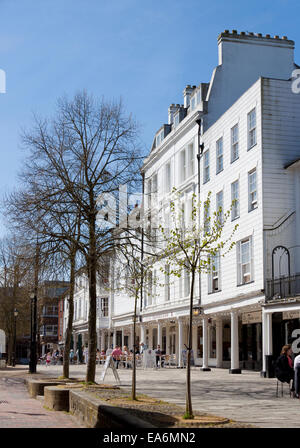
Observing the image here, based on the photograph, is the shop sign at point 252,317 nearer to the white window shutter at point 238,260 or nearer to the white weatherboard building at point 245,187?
the white weatherboard building at point 245,187

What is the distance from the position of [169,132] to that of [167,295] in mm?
11258

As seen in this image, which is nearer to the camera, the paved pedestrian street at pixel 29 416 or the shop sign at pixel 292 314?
the paved pedestrian street at pixel 29 416

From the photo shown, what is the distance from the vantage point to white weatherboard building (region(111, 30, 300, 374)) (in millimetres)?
27297

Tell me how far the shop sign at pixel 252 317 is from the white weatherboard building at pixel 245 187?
44 mm

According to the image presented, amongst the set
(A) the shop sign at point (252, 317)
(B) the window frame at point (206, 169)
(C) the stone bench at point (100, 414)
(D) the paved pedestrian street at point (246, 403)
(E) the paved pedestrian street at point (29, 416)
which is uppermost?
(B) the window frame at point (206, 169)

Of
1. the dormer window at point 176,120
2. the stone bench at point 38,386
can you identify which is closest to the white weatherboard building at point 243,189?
the dormer window at point 176,120

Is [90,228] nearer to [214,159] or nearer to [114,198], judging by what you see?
[114,198]

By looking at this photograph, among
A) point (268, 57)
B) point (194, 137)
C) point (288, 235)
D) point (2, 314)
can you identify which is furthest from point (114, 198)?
point (2, 314)

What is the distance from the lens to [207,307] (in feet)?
111

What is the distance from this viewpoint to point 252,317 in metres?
28.6

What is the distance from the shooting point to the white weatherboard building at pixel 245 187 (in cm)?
2730

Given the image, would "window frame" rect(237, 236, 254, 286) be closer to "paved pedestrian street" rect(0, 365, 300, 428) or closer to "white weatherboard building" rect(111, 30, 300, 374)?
"white weatherboard building" rect(111, 30, 300, 374)

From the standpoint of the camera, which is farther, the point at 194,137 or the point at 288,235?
the point at 194,137

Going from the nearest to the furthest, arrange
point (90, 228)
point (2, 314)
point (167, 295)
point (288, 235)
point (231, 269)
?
point (90, 228), point (288, 235), point (231, 269), point (167, 295), point (2, 314)
